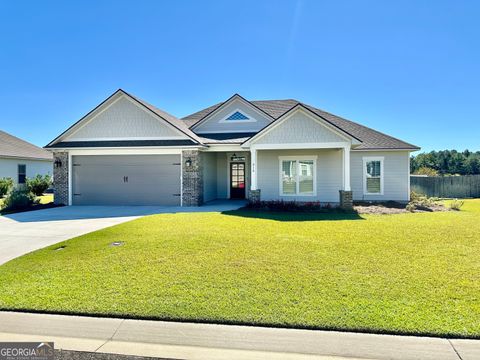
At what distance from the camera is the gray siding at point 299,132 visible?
15.1m

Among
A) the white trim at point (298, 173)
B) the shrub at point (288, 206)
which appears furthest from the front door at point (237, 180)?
the shrub at point (288, 206)

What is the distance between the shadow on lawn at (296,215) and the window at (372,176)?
15.7 ft

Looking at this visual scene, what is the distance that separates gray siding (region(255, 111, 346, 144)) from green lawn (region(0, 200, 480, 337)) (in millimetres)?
6921

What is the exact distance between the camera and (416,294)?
4605mm

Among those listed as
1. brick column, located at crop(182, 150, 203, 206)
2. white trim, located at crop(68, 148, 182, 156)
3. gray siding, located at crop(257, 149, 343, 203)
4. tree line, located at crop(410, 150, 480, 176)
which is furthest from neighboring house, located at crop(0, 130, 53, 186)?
tree line, located at crop(410, 150, 480, 176)

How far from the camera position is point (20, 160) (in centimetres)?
2703

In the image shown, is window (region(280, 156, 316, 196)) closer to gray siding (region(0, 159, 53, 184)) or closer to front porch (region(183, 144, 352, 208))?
front porch (region(183, 144, 352, 208))

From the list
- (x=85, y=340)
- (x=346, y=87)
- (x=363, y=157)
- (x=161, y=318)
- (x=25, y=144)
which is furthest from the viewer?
(x=25, y=144)

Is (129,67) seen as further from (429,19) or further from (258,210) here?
(429,19)

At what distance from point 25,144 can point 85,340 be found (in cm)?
3493

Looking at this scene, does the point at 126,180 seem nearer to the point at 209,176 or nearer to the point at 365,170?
the point at 209,176

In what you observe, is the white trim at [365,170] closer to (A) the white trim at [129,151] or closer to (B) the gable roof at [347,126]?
(B) the gable roof at [347,126]

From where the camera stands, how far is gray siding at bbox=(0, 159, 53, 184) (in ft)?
83.3

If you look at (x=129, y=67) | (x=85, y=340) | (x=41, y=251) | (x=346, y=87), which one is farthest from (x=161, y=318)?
(x=346, y=87)
